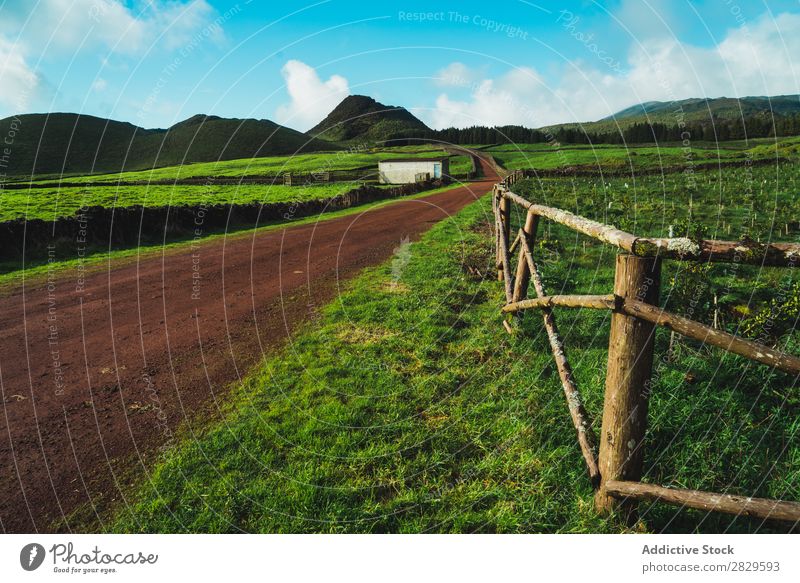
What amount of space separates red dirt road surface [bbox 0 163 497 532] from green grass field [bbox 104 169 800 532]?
21.4 inches

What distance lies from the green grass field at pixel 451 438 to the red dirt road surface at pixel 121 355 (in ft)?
1.79

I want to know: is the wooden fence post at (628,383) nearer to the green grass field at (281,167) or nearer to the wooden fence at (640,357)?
the wooden fence at (640,357)

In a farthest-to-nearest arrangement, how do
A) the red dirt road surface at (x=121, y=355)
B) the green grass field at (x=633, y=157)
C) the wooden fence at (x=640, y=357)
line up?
the green grass field at (x=633, y=157)
the red dirt road surface at (x=121, y=355)
the wooden fence at (x=640, y=357)

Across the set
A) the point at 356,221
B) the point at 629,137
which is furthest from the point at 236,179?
the point at 629,137

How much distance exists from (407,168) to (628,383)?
168ft

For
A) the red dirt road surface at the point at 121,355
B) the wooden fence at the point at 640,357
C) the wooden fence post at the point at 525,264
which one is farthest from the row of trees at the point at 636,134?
the wooden fence at the point at 640,357

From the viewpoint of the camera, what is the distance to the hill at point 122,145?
117375 millimetres

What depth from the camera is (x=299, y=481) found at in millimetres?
3840

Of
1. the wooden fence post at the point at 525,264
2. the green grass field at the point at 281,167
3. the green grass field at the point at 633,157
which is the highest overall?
the green grass field at the point at 281,167

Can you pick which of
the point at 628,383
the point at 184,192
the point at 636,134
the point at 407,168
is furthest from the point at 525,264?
the point at 636,134

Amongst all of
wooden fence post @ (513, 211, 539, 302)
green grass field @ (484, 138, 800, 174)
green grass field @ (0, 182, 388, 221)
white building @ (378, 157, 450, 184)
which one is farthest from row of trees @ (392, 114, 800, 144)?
wooden fence post @ (513, 211, 539, 302)

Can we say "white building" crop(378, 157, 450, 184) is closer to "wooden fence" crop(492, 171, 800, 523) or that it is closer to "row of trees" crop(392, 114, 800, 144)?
"row of trees" crop(392, 114, 800, 144)

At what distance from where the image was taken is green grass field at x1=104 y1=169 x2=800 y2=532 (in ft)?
11.5

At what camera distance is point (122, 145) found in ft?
458
